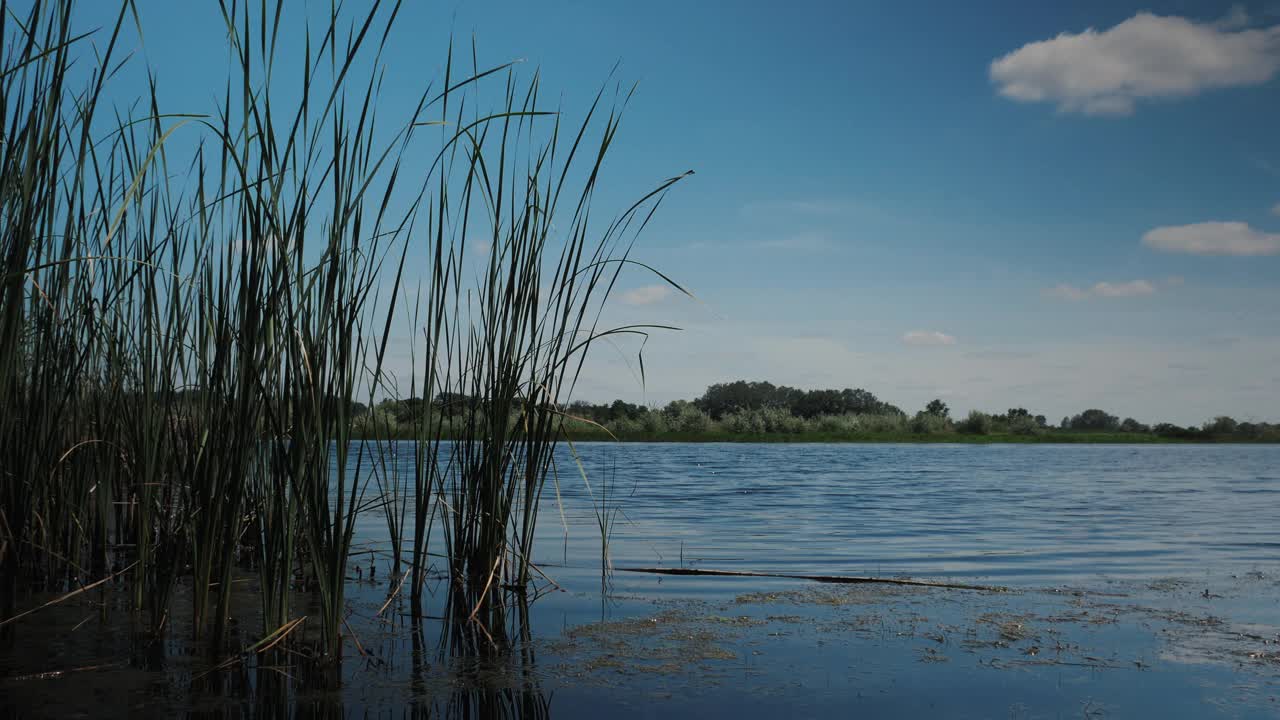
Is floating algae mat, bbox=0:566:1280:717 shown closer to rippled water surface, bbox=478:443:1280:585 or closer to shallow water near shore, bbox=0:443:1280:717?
shallow water near shore, bbox=0:443:1280:717

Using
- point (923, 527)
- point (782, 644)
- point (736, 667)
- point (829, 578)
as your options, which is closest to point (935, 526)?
point (923, 527)

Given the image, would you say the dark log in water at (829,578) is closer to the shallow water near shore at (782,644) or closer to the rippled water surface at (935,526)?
the shallow water near shore at (782,644)

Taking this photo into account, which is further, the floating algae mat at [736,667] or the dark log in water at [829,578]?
the dark log in water at [829,578]

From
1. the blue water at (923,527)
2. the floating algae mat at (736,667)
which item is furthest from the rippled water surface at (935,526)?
the floating algae mat at (736,667)

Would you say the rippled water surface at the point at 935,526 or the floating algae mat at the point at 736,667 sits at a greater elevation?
the floating algae mat at the point at 736,667

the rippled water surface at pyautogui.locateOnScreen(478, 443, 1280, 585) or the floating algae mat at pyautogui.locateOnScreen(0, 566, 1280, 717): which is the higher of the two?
the floating algae mat at pyautogui.locateOnScreen(0, 566, 1280, 717)

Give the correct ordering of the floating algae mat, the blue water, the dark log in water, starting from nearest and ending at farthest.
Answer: the floating algae mat < the dark log in water < the blue water

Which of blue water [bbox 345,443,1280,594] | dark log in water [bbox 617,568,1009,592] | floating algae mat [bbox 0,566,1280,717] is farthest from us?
blue water [bbox 345,443,1280,594]

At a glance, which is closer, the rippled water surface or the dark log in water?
the dark log in water

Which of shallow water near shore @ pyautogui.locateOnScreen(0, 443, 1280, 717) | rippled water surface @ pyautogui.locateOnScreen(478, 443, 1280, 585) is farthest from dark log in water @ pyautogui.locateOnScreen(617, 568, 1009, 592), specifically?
rippled water surface @ pyautogui.locateOnScreen(478, 443, 1280, 585)

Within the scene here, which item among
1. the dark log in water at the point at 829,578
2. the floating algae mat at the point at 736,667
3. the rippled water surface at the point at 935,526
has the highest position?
the floating algae mat at the point at 736,667

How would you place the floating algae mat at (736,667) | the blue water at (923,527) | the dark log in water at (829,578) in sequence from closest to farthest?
the floating algae mat at (736,667) < the dark log in water at (829,578) < the blue water at (923,527)

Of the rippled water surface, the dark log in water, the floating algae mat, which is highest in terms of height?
the floating algae mat

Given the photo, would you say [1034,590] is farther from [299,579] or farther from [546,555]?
[299,579]
